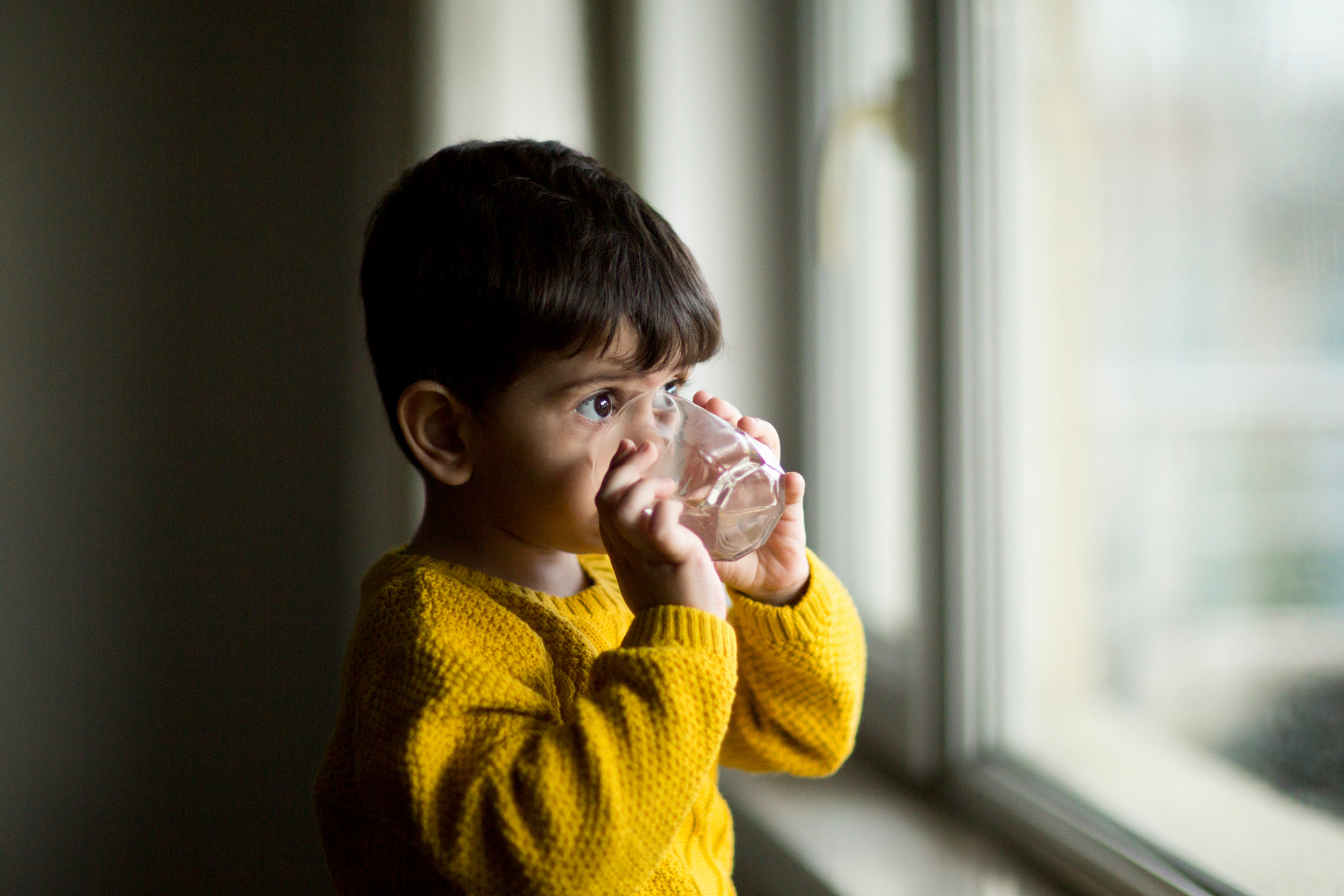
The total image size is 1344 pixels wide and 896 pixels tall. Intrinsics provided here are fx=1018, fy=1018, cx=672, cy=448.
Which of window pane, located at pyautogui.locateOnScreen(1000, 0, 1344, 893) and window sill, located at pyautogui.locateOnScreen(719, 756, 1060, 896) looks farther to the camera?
window sill, located at pyautogui.locateOnScreen(719, 756, 1060, 896)

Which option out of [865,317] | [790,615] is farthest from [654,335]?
[865,317]

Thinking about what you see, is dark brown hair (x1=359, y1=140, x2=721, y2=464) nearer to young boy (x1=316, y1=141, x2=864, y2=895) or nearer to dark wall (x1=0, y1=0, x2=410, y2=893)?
young boy (x1=316, y1=141, x2=864, y2=895)

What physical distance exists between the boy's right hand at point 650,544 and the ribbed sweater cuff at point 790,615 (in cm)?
13

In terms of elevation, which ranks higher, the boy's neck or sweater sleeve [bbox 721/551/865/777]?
the boy's neck

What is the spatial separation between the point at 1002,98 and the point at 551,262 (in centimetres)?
55

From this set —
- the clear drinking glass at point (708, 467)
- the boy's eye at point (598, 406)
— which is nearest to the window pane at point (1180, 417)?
the clear drinking glass at point (708, 467)

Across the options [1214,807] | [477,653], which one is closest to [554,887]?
[477,653]

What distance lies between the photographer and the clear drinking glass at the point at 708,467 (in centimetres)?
66

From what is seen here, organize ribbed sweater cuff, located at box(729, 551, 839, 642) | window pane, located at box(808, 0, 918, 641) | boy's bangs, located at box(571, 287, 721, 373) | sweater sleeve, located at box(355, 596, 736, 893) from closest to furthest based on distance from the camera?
sweater sleeve, located at box(355, 596, 736, 893) < boy's bangs, located at box(571, 287, 721, 373) < ribbed sweater cuff, located at box(729, 551, 839, 642) < window pane, located at box(808, 0, 918, 641)

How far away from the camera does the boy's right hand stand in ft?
1.94

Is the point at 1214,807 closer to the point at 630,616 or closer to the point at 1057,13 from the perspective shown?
the point at 630,616

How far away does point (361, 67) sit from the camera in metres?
1.10

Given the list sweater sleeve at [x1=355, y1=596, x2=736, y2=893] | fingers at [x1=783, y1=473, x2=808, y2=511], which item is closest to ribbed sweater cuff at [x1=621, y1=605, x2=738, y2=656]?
sweater sleeve at [x1=355, y1=596, x2=736, y2=893]

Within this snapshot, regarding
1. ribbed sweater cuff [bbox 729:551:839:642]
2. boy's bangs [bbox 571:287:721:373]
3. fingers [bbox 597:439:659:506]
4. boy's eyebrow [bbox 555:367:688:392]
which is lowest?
ribbed sweater cuff [bbox 729:551:839:642]
